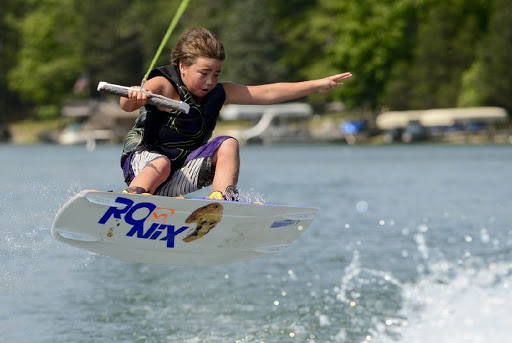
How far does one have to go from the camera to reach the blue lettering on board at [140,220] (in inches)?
355

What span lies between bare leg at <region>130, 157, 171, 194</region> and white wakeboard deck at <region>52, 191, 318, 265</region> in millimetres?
176

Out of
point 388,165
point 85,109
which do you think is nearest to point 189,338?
point 388,165

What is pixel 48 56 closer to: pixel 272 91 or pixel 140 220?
pixel 272 91

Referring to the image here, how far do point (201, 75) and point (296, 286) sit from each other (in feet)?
31.3

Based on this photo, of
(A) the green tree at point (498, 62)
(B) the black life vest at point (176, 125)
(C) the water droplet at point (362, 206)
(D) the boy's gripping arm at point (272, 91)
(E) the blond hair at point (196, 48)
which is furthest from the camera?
(A) the green tree at point (498, 62)

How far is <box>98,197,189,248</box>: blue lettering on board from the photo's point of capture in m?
9.01

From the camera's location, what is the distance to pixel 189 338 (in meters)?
A: 14.3

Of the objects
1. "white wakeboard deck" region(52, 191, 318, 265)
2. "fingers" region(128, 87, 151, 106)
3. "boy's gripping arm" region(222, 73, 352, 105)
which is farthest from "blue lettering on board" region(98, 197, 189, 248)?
"boy's gripping arm" region(222, 73, 352, 105)

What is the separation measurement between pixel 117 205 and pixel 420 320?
23.8 ft

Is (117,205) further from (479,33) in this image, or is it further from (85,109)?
(85,109)

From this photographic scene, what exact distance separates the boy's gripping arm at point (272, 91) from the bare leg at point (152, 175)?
2.65 feet

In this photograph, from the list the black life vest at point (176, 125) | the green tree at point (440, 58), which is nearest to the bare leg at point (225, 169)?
the black life vest at point (176, 125)

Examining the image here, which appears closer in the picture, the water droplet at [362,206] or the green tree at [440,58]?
the water droplet at [362,206]

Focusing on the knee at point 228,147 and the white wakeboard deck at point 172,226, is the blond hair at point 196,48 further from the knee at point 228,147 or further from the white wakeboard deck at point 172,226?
the white wakeboard deck at point 172,226
